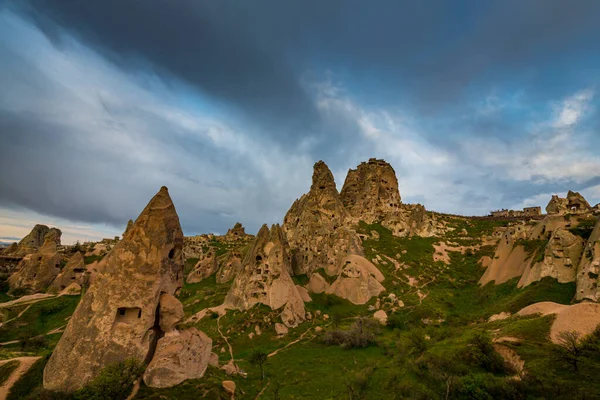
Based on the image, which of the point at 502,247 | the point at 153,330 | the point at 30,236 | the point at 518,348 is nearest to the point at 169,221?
the point at 153,330

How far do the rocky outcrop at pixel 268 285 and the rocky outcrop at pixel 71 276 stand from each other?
38434 mm

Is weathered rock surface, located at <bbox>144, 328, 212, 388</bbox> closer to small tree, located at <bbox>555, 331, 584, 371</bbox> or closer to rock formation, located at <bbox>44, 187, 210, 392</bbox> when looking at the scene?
rock formation, located at <bbox>44, 187, 210, 392</bbox>

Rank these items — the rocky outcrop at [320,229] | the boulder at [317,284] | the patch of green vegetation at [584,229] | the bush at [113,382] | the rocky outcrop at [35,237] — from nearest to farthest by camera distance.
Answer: the bush at [113,382], the patch of green vegetation at [584,229], the boulder at [317,284], the rocky outcrop at [320,229], the rocky outcrop at [35,237]

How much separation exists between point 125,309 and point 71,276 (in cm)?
5786

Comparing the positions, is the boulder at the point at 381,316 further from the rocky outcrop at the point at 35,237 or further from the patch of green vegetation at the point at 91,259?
the rocky outcrop at the point at 35,237

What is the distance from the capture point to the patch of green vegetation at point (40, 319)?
41906 mm

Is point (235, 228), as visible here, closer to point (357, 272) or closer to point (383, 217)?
point (383, 217)

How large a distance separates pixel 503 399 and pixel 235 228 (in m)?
112

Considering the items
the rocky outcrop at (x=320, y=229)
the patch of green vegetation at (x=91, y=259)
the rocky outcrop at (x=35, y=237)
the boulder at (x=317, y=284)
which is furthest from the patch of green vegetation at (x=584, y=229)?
the rocky outcrop at (x=35, y=237)

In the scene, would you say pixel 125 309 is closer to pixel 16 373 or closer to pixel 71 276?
pixel 16 373

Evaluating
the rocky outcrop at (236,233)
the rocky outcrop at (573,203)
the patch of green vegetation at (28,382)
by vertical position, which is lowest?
the patch of green vegetation at (28,382)

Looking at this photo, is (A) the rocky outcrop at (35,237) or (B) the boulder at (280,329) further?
(A) the rocky outcrop at (35,237)

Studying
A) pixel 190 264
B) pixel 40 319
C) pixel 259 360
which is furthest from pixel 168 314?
pixel 190 264

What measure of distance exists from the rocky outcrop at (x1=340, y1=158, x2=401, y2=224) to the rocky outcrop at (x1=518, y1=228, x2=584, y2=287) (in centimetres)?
5145
